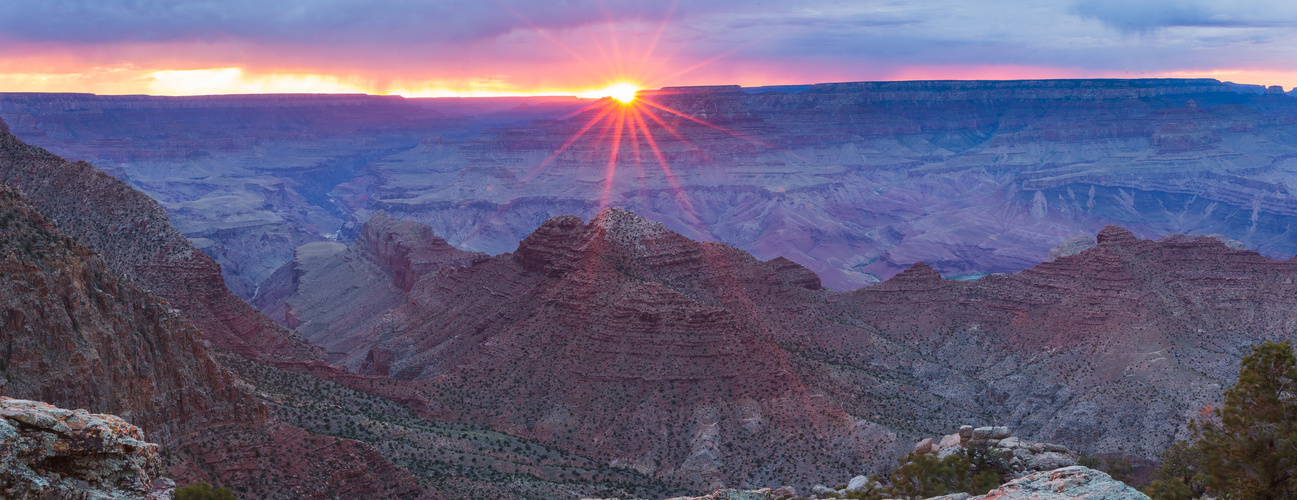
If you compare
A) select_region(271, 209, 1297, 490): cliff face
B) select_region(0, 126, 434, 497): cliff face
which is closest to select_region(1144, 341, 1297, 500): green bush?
select_region(271, 209, 1297, 490): cliff face

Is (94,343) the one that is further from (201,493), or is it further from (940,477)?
(940,477)

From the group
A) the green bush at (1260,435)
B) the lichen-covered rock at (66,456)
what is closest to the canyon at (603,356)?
the lichen-covered rock at (66,456)

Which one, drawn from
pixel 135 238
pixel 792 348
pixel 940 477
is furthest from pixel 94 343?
pixel 792 348

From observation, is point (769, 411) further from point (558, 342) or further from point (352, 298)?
point (352, 298)

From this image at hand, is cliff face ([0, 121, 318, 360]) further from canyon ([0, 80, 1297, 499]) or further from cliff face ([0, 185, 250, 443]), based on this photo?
cliff face ([0, 185, 250, 443])

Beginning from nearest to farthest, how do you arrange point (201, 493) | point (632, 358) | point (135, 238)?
point (201, 493) < point (632, 358) < point (135, 238)

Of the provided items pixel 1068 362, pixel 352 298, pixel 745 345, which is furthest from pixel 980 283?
pixel 352 298

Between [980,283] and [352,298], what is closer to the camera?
[980,283]
